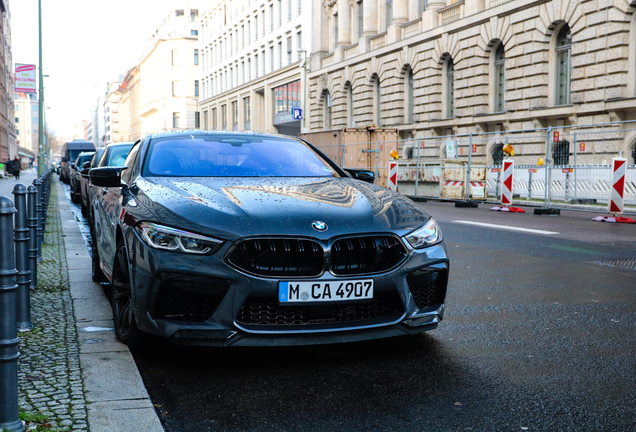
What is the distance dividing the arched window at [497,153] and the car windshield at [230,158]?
71.8ft

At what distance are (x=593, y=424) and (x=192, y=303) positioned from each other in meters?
2.00

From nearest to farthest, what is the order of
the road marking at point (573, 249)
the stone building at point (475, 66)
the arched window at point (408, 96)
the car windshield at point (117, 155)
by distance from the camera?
the road marking at point (573, 249) < the car windshield at point (117, 155) < the stone building at point (475, 66) < the arched window at point (408, 96)

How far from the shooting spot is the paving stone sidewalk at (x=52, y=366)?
3.12 m

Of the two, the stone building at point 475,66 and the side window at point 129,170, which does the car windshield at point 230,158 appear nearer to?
the side window at point 129,170

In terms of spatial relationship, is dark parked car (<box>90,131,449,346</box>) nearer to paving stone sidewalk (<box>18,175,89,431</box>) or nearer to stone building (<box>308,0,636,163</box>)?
paving stone sidewalk (<box>18,175,89,431</box>)

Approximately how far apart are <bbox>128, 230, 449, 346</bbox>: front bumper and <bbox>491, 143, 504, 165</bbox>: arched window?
2345 centimetres

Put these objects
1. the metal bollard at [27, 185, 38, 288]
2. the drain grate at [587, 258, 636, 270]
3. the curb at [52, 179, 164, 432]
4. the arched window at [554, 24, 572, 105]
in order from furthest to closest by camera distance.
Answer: the arched window at [554, 24, 572, 105] < the drain grate at [587, 258, 636, 270] < the metal bollard at [27, 185, 38, 288] < the curb at [52, 179, 164, 432]

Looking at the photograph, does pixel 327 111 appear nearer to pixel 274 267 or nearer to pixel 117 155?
pixel 117 155

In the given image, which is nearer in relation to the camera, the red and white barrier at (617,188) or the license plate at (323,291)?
the license plate at (323,291)

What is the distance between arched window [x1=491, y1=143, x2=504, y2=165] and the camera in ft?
87.0

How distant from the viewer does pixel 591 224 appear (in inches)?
550

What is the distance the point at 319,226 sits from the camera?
3793mm

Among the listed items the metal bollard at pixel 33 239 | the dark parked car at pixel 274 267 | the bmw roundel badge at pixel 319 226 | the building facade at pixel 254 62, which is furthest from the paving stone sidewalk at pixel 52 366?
the building facade at pixel 254 62

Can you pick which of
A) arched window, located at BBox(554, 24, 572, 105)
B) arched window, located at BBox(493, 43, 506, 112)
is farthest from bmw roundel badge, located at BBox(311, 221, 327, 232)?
arched window, located at BBox(493, 43, 506, 112)
